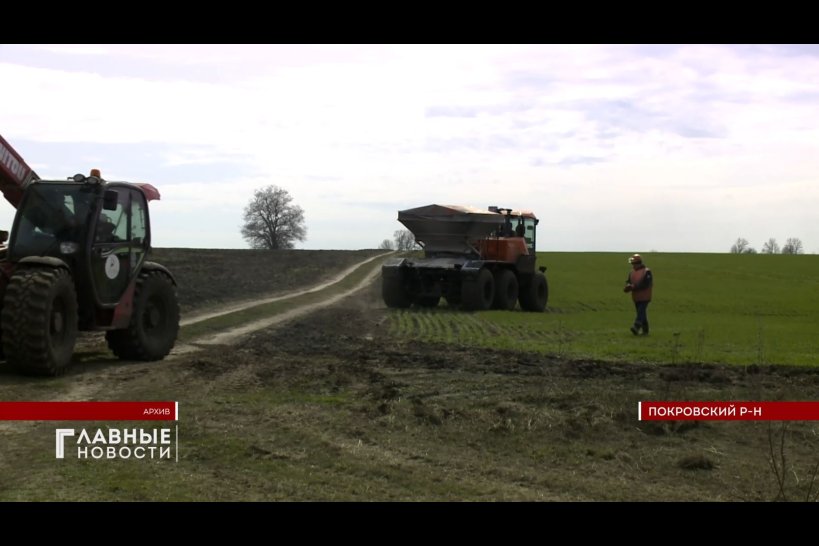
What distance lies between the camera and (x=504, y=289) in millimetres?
26000

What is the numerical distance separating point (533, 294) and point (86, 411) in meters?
19.9

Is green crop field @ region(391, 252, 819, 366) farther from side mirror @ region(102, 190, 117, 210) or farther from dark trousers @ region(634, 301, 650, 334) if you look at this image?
side mirror @ region(102, 190, 117, 210)

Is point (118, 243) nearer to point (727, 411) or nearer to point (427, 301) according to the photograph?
point (727, 411)

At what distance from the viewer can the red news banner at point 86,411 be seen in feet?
29.1

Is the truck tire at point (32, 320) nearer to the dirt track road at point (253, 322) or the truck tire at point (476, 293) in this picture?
the dirt track road at point (253, 322)

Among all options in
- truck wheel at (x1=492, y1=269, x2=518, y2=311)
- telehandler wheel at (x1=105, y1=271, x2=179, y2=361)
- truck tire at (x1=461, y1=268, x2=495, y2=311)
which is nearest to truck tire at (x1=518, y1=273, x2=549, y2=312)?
truck wheel at (x1=492, y1=269, x2=518, y2=311)

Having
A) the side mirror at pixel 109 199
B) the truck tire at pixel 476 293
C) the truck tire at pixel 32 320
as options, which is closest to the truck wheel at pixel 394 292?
the truck tire at pixel 476 293

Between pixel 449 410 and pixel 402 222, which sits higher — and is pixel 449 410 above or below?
below

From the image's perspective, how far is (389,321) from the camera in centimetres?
2134

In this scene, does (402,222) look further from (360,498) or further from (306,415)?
(360,498)

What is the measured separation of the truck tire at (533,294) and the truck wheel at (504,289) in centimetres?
116

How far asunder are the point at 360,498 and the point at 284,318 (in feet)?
47.9

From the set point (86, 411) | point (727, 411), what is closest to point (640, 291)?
point (727, 411)

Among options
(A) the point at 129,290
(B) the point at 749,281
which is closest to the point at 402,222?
(A) the point at 129,290
